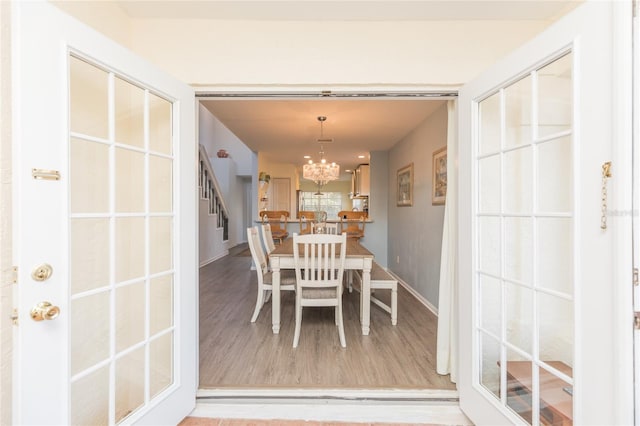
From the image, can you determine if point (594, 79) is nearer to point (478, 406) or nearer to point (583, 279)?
point (583, 279)

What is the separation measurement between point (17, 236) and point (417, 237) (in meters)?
4.01

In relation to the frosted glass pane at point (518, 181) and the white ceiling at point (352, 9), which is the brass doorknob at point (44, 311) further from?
the frosted glass pane at point (518, 181)

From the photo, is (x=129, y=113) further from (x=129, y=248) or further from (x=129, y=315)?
(x=129, y=315)

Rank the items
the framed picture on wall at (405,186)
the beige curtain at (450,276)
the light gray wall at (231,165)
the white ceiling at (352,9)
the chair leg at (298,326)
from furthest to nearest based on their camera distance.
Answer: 1. the light gray wall at (231,165)
2. the framed picture on wall at (405,186)
3. the chair leg at (298,326)
4. the beige curtain at (450,276)
5. the white ceiling at (352,9)

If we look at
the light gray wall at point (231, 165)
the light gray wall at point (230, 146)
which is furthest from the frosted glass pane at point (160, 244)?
the light gray wall at point (230, 146)

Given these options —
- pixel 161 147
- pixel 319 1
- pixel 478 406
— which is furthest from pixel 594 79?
pixel 161 147

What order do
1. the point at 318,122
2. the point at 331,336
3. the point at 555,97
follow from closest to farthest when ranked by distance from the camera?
the point at 555,97 < the point at 331,336 < the point at 318,122

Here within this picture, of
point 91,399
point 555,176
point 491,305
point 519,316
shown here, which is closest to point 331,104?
point 555,176

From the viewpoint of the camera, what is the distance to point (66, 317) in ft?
3.58

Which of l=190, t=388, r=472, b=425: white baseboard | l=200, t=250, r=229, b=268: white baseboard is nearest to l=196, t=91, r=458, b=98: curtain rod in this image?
l=190, t=388, r=472, b=425: white baseboard

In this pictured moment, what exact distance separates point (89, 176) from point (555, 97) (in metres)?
2.05

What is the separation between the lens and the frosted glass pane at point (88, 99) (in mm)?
1179

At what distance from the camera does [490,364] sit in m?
1.53

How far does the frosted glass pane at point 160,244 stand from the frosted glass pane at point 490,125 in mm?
1816
